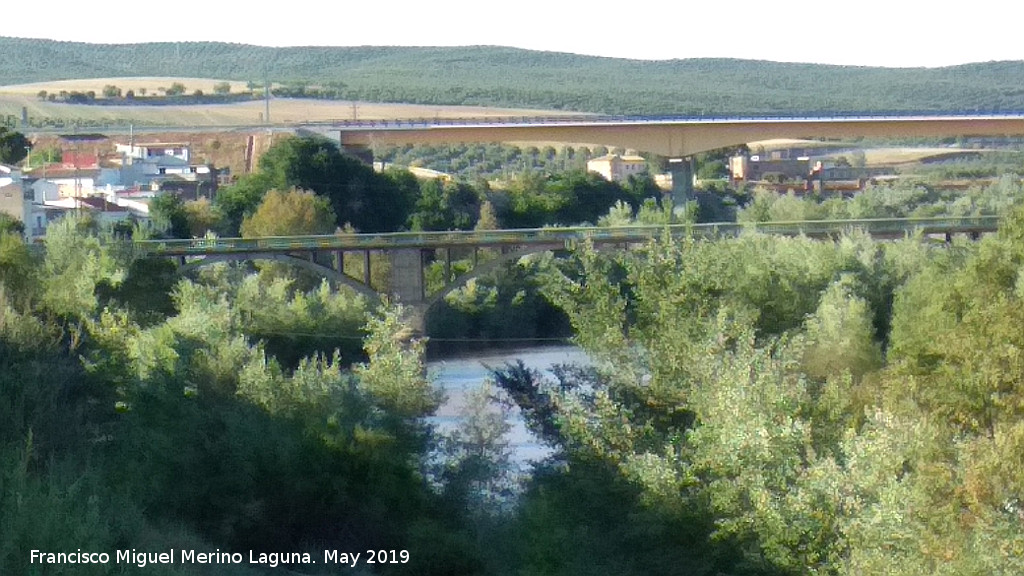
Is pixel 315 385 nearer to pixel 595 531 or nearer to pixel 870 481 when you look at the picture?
pixel 595 531

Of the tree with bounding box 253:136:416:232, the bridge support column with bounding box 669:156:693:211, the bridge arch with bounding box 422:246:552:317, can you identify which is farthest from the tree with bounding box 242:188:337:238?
the bridge support column with bounding box 669:156:693:211

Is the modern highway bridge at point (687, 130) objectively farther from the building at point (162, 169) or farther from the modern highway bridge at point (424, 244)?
the modern highway bridge at point (424, 244)

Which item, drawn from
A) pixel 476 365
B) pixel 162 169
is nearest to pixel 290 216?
pixel 476 365

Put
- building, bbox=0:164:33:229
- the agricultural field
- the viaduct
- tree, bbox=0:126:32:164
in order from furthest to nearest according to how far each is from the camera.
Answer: the agricultural field → tree, bbox=0:126:32:164 → building, bbox=0:164:33:229 → the viaduct

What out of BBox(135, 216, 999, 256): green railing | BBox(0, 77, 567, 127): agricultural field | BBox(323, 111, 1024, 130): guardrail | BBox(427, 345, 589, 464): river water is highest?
BBox(323, 111, 1024, 130): guardrail

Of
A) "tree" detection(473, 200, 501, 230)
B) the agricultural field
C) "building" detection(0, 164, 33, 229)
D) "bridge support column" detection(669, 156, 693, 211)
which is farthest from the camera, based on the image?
the agricultural field

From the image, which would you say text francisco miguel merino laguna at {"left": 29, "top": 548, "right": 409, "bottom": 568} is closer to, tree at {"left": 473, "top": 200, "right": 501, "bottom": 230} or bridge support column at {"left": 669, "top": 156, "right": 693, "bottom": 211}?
tree at {"left": 473, "top": 200, "right": 501, "bottom": 230}

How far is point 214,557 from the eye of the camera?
374 inches

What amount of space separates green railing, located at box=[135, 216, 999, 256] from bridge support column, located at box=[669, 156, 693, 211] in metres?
6.56

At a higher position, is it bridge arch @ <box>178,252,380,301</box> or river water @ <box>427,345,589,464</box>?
bridge arch @ <box>178,252,380,301</box>

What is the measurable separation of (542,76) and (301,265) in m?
41.8

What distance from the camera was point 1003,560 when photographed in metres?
7.50

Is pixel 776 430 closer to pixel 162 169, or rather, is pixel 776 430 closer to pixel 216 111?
pixel 162 169

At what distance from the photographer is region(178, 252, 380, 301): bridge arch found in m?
24.1
